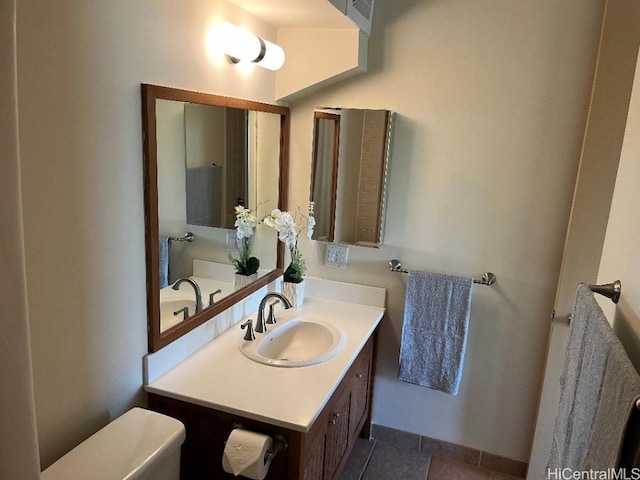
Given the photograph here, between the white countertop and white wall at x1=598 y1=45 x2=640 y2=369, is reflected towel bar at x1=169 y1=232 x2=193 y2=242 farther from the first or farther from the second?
white wall at x1=598 y1=45 x2=640 y2=369

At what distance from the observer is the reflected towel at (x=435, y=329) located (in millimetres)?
2279

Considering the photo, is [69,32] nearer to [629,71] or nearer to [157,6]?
[157,6]

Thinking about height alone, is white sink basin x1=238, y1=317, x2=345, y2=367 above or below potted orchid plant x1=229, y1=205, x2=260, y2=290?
below

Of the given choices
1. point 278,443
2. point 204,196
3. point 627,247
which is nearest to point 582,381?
point 627,247

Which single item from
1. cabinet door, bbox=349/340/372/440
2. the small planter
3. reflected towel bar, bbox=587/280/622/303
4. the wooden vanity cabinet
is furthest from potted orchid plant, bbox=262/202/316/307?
reflected towel bar, bbox=587/280/622/303

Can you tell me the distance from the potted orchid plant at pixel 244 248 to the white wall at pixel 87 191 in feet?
2.10

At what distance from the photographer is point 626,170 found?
4.04 ft

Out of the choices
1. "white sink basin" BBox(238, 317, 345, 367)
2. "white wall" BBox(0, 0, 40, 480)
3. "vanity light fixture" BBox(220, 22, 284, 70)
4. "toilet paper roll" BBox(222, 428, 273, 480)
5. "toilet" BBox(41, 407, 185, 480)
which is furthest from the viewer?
"white sink basin" BBox(238, 317, 345, 367)

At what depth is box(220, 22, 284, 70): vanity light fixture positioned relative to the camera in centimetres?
184

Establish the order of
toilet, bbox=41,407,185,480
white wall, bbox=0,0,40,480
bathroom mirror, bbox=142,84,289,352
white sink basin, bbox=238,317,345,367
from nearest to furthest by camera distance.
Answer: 1. white wall, bbox=0,0,40,480
2. toilet, bbox=41,407,185,480
3. bathroom mirror, bbox=142,84,289,352
4. white sink basin, bbox=238,317,345,367

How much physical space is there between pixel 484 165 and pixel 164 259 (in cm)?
141

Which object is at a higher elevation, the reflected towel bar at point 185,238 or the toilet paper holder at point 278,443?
the reflected towel bar at point 185,238

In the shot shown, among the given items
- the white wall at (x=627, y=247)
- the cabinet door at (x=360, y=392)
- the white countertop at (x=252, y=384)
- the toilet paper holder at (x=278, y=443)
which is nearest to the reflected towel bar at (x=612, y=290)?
the white wall at (x=627, y=247)

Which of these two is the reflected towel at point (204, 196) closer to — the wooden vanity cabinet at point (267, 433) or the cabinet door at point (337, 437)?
the wooden vanity cabinet at point (267, 433)
